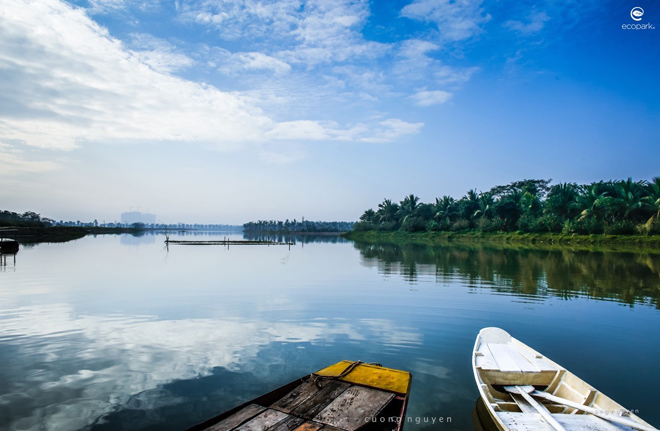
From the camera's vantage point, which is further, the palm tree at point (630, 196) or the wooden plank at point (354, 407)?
the palm tree at point (630, 196)

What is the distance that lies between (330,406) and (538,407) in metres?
2.86

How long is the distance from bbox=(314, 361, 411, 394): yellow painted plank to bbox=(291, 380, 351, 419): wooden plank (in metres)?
0.21

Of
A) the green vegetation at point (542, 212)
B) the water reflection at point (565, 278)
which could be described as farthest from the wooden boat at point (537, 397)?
the green vegetation at point (542, 212)

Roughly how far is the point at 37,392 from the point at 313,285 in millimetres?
12938

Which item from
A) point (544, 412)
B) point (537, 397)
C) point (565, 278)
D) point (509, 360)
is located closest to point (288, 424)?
point (544, 412)

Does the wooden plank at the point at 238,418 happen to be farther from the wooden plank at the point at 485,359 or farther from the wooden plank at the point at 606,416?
the wooden plank at the point at 606,416

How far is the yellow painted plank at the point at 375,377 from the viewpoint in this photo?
556 centimetres

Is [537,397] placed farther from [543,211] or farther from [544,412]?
[543,211]

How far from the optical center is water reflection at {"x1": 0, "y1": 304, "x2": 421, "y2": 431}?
597cm

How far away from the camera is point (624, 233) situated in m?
46.4

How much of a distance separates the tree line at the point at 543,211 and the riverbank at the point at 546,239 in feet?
4.56

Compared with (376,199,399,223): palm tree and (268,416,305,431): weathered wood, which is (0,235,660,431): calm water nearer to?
(268,416,305,431): weathered wood

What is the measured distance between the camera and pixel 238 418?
14.9 feet

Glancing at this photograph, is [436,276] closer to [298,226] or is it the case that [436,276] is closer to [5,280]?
[5,280]
